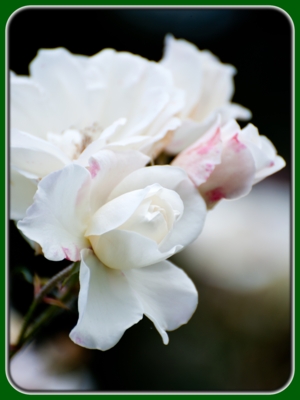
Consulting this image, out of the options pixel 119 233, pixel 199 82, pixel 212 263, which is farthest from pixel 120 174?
pixel 212 263

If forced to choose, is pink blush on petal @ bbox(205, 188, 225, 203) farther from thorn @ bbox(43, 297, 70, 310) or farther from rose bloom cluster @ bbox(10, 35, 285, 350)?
thorn @ bbox(43, 297, 70, 310)

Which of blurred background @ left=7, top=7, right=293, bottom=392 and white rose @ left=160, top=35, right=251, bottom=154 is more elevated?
white rose @ left=160, top=35, right=251, bottom=154

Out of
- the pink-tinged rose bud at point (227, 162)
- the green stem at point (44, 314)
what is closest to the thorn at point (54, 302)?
the green stem at point (44, 314)

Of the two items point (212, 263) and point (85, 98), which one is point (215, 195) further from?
point (212, 263)

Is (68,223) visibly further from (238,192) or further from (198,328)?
(198,328)

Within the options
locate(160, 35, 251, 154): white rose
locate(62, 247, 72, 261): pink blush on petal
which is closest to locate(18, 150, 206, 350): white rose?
locate(62, 247, 72, 261): pink blush on petal

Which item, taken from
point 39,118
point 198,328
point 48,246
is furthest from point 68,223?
point 198,328
